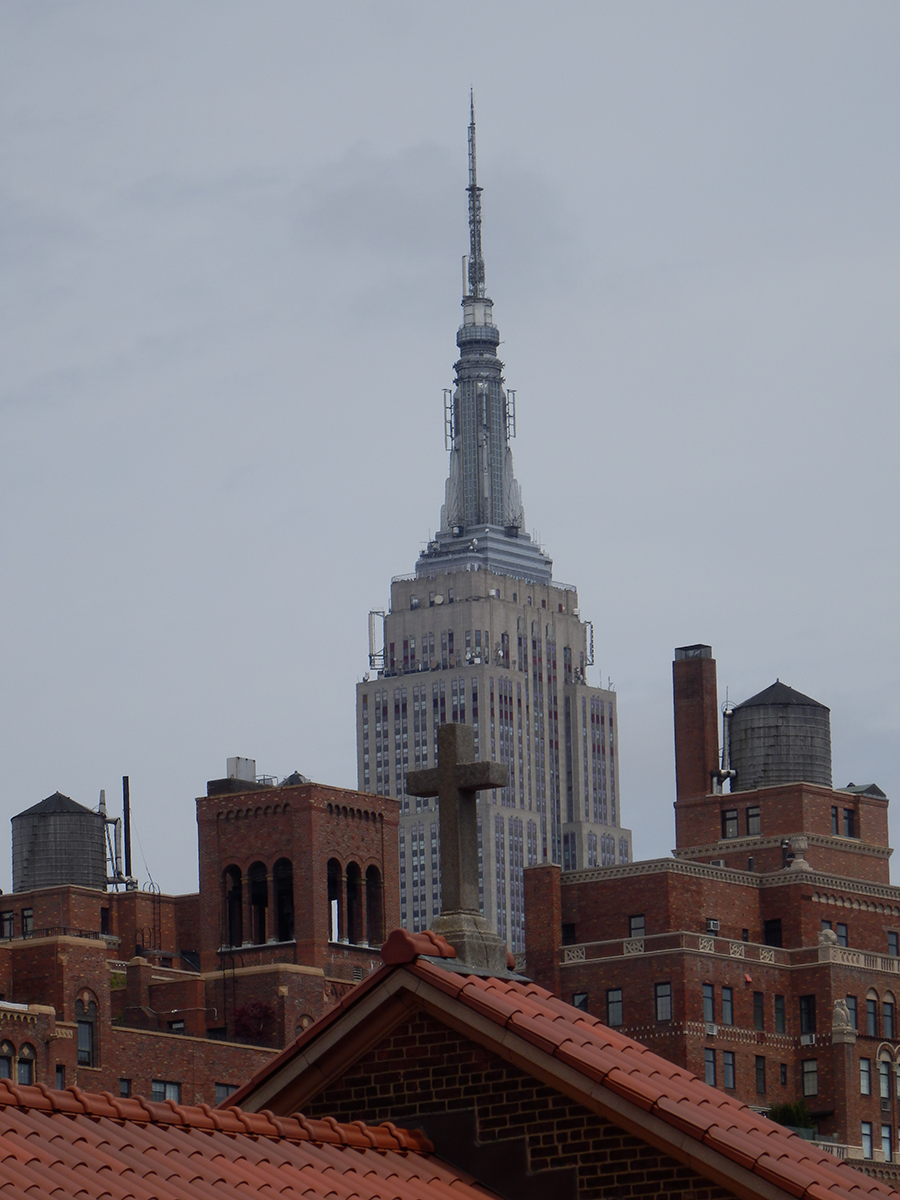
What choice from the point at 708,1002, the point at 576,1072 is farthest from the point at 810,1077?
the point at 576,1072

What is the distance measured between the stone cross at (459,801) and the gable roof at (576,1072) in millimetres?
872

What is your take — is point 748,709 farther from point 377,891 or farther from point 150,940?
point 150,940

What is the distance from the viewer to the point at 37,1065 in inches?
4181

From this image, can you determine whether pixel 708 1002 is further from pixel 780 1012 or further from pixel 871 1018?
pixel 871 1018

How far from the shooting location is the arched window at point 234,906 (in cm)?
14362

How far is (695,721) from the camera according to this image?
149625 mm

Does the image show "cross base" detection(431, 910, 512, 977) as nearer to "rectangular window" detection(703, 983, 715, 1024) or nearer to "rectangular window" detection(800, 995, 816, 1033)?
"rectangular window" detection(703, 983, 715, 1024)

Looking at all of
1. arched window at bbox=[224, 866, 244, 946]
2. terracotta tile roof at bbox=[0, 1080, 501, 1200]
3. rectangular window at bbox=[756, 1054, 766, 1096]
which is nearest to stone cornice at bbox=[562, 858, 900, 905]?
rectangular window at bbox=[756, 1054, 766, 1096]

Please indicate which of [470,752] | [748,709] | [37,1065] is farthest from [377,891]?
[470,752]

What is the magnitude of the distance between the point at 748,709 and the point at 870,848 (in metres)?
11.7

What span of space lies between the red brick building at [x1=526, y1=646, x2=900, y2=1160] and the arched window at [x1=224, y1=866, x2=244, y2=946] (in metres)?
17.1

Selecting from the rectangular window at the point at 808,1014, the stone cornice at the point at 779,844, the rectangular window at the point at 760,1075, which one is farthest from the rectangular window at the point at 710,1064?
the stone cornice at the point at 779,844

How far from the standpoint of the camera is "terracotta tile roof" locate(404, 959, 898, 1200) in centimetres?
1933

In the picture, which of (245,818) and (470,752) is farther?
(245,818)
